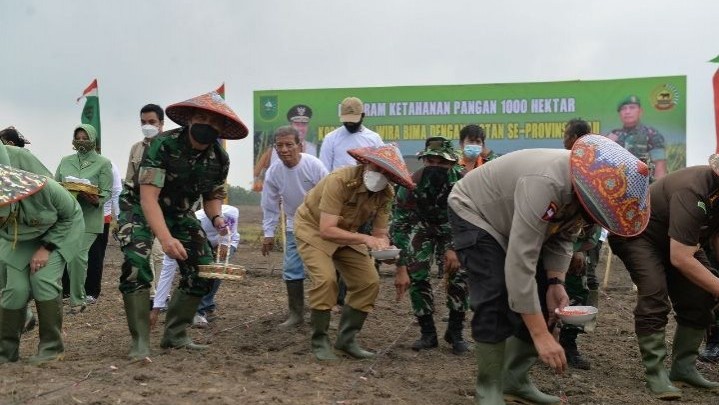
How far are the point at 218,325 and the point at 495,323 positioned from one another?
3612 mm

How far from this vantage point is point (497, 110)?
56.2 feet

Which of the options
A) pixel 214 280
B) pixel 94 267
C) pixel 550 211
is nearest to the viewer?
pixel 550 211

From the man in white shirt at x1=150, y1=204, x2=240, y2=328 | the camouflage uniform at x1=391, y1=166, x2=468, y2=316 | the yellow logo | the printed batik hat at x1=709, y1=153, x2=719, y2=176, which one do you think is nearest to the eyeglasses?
the man in white shirt at x1=150, y1=204, x2=240, y2=328

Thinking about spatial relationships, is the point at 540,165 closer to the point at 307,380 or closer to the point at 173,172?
the point at 307,380

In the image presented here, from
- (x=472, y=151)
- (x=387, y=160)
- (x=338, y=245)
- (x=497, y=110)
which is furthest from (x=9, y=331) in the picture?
(x=497, y=110)

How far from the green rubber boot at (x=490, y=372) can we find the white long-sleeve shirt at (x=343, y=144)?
393cm

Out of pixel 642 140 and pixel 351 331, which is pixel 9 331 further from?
pixel 642 140

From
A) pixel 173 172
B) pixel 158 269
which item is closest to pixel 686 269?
pixel 173 172

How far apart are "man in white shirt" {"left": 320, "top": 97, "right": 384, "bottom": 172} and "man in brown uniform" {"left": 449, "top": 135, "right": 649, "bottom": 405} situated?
3.63 m

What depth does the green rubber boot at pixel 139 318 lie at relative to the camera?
17.1 feet

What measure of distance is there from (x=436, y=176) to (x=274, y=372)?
193 centimetres

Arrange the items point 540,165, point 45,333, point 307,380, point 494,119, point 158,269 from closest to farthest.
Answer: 1. point 540,165
2. point 307,380
3. point 45,333
4. point 158,269
5. point 494,119

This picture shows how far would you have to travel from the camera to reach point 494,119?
56.4 ft

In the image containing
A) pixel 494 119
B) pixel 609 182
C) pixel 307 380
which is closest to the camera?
pixel 609 182
